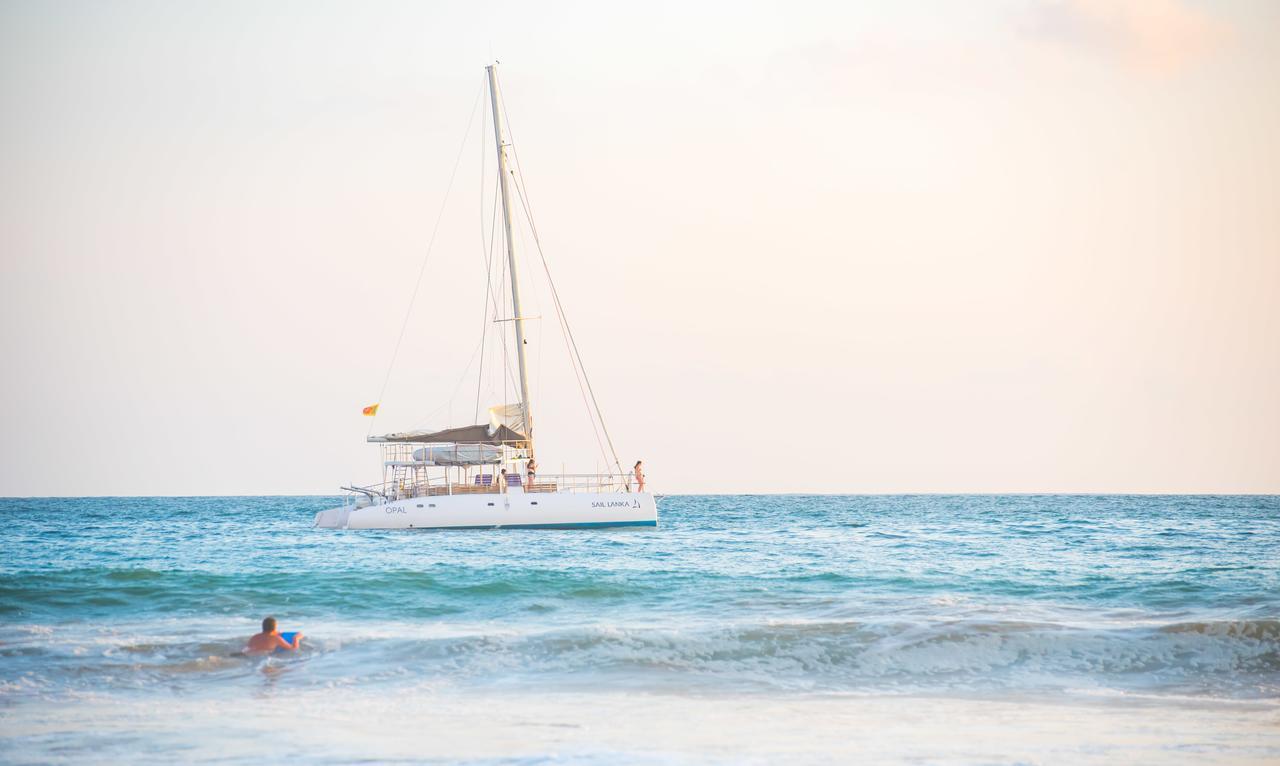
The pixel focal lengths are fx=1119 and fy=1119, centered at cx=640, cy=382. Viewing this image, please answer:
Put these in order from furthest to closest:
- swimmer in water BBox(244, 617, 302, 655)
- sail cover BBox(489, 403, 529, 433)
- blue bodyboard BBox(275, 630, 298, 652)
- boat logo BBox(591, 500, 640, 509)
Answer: sail cover BBox(489, 403, 529, 433), boat logo BBox(591, 500, 640, 509), blue bodyboard BBox(275, 630, 298, 652), swimmer in water BBox(244, 617, 302, 655)

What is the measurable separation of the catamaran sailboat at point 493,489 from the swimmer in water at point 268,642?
21.8 meters

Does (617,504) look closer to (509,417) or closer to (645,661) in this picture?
(509,417)

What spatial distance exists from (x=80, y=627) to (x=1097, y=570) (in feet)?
66.2

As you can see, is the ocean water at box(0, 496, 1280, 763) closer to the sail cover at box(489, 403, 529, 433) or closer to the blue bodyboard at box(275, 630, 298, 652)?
the blue bodyboard at box(275, 630, 298, 652)

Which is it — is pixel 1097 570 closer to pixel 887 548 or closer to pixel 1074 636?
pixel 887 548

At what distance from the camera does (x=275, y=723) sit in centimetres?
1084

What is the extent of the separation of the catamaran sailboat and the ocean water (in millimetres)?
9946

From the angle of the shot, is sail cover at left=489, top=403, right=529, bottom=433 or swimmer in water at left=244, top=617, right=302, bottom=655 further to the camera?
sail cover at left=489, top=403, right=529, bottom=433

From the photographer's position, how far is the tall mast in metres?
40.7

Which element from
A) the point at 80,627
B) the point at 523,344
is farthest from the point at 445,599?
the point at 523,344

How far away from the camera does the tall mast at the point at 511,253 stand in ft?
133

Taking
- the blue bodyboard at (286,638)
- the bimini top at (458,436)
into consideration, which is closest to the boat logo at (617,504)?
the bimini top at (458,436)

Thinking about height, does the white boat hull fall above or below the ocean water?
above

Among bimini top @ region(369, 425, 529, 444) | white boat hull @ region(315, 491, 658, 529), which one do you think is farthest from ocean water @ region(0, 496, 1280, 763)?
bimini top @ region(369, 425, 529, 444)
